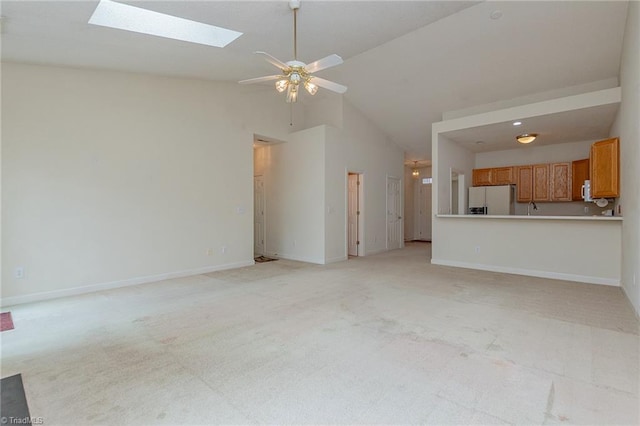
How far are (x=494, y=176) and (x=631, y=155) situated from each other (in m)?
4.25

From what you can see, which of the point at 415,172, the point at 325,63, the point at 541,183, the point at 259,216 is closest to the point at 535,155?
the point at 541,183

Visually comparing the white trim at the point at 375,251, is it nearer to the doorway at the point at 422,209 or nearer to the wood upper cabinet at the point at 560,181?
the doorway at the point at 422,209

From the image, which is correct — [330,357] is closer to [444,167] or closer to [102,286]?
[102,286]

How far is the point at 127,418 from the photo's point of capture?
1.66 meters

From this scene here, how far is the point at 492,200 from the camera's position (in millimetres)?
7352

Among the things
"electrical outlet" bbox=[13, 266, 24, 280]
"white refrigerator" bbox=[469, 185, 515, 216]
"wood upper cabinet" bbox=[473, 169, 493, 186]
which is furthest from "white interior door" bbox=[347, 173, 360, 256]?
"electrical outlet" bbox=[13, 266, 24, 280]

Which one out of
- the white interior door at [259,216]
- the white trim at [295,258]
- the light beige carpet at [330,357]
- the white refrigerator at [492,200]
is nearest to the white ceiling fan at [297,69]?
the light beige carpet at [330,357]

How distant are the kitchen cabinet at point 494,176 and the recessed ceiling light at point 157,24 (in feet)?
21.8

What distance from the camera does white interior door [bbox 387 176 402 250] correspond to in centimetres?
834

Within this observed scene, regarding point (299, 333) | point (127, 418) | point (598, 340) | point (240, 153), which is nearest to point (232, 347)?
point (299, 333)

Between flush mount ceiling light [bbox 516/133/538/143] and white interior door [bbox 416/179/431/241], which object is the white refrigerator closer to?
flush mount ceiling light [bbox 516/133/538/143]

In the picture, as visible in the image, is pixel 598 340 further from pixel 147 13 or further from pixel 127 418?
pixel 147 13

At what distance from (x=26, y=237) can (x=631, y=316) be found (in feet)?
22.5

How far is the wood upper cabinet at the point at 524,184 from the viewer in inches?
278
